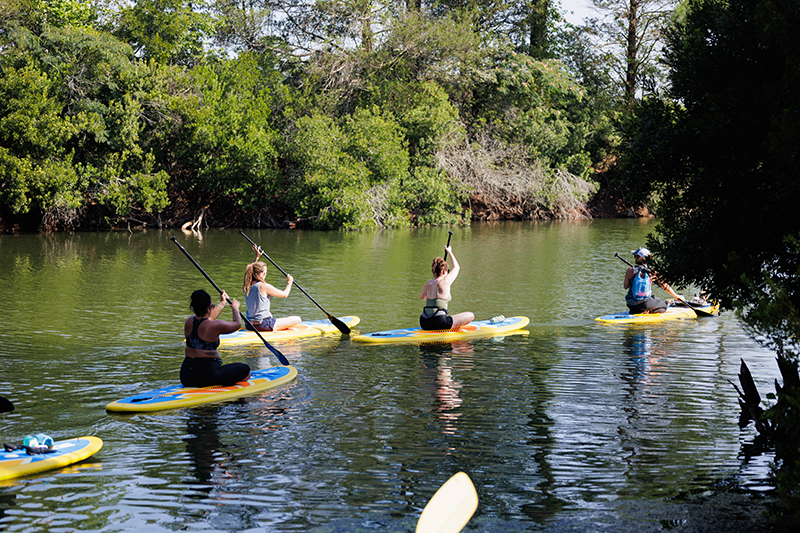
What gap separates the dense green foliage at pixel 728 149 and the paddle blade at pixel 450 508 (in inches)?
89.5

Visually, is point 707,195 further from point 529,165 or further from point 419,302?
point 529,165

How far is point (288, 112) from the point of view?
121 feet

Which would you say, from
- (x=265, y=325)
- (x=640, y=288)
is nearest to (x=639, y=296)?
(x=640, y=288)

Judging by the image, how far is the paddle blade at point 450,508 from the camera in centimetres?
461

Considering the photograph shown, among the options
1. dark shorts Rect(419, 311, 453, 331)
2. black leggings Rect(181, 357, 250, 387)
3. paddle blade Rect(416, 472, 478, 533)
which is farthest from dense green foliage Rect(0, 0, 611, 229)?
paddle blade Rect(416, 472, 478, 533)

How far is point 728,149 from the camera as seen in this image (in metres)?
6.93

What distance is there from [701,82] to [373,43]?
3395 cm

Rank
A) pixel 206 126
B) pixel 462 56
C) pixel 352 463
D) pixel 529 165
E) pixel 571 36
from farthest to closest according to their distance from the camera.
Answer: pixel 571 36, pixel 529 165, pixel 462 56, pixel 206 126, pixel 352 463

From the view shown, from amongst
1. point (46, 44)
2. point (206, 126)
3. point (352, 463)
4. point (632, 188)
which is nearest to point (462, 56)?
point (206, 126)

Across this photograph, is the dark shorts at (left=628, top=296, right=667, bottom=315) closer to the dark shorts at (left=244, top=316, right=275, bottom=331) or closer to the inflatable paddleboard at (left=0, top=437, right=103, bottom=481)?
the dark shorts at (left=244, top=316, right=275, bottom=331)

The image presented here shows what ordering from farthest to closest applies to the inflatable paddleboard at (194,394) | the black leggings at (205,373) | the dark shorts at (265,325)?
the dark shorts at (265,325) → the black leggings at (205,373) → the inflatable paddleboard at (194,394)

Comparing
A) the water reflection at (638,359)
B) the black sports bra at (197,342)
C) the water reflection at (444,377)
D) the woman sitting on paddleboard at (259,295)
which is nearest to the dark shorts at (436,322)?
the water reflection at (444,377)

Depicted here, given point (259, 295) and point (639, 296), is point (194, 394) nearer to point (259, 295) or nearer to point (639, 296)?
point (259, 295)

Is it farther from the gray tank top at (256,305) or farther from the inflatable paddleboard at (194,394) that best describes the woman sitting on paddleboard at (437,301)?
the inflatable paddleboard at (194,394)
